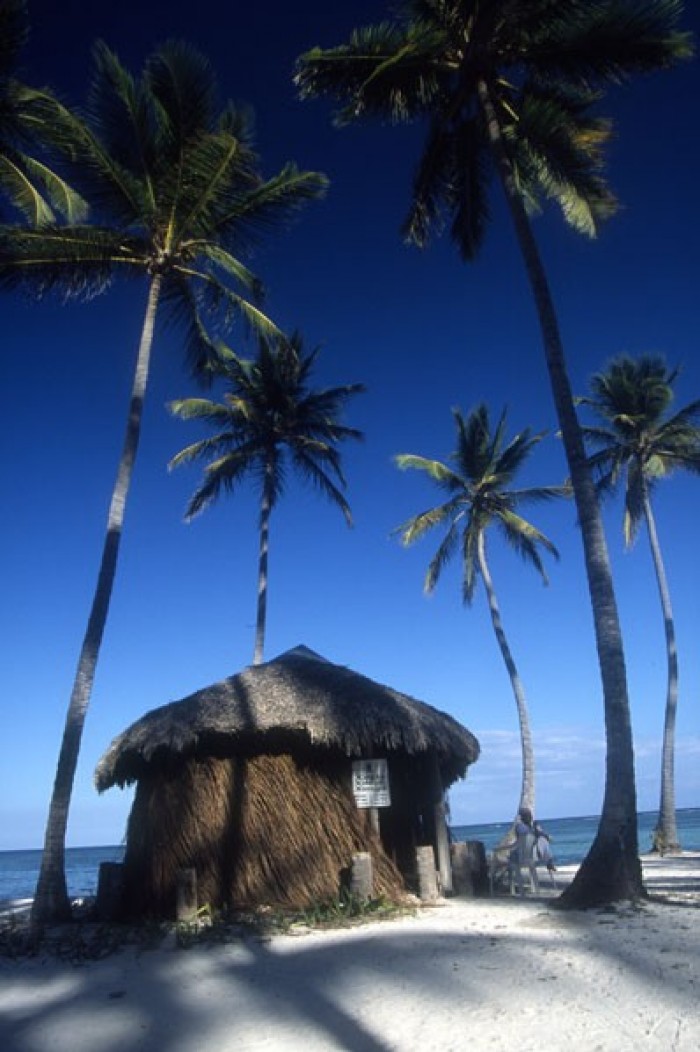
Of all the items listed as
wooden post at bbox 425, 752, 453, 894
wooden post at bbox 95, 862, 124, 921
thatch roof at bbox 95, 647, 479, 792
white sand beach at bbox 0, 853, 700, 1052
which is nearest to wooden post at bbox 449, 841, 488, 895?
wooden post at bbox 425, 752, 453, 894

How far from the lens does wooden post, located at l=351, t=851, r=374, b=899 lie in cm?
964

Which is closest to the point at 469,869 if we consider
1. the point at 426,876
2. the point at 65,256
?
the point at 426,876

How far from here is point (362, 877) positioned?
9.76 m

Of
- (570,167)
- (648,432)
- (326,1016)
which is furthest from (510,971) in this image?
(648,432)

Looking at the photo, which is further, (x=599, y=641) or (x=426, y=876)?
(x=426, y=876)

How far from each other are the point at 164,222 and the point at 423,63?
214 inches

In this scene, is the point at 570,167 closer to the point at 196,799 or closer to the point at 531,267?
the point at 531,267

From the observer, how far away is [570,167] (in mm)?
12078

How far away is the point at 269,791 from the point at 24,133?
1326cm

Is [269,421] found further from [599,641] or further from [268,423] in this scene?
[599,641]

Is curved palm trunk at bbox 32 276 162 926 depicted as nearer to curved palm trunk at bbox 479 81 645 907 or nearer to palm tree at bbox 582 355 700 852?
curved palm trunk at bbox 479 81 645 907

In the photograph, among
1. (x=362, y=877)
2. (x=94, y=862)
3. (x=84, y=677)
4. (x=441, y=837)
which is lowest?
(x=94, y=862)

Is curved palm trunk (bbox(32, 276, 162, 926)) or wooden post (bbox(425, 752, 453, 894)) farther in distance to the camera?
wooden post (bbox(425, 752, 453, 894))

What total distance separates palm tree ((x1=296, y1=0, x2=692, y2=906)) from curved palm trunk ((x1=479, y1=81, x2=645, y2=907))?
0.07 feet
